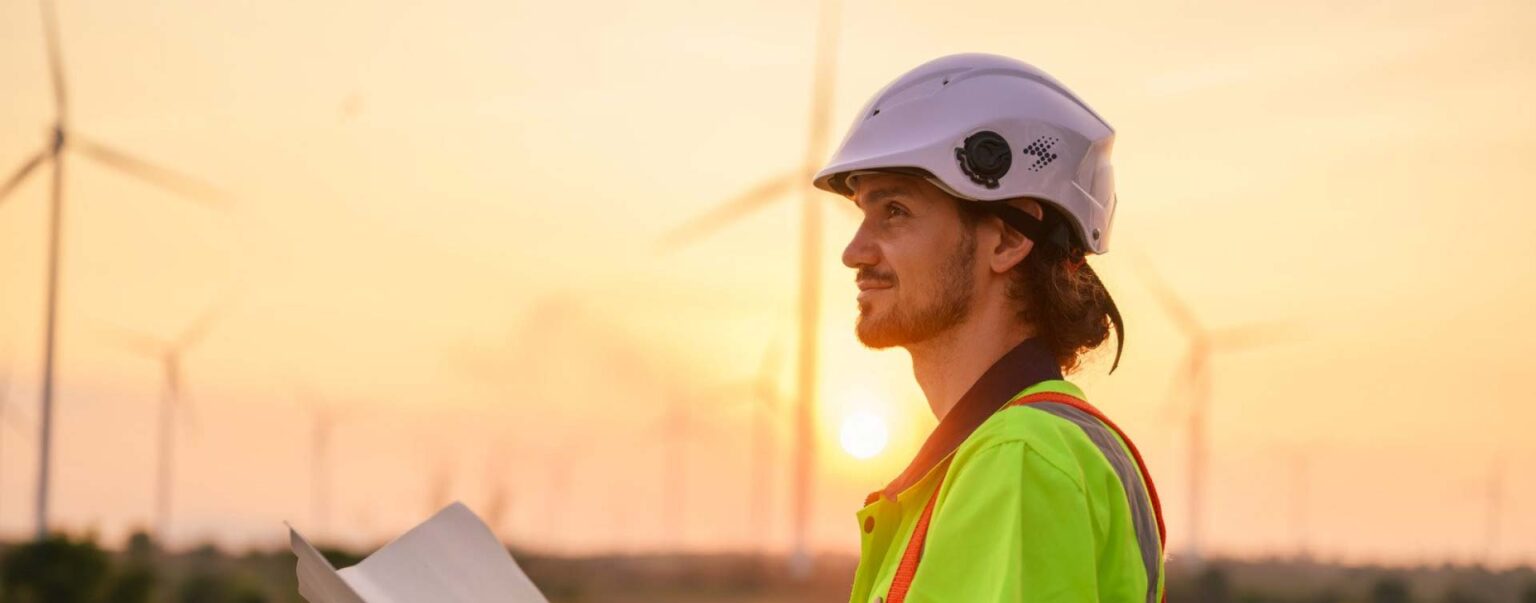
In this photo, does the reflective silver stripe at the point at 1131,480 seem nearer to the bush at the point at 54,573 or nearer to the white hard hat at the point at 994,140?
the white hard hat at the point at 994,140

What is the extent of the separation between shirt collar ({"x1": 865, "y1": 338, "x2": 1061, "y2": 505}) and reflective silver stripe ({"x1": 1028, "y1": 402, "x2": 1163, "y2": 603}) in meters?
0.41

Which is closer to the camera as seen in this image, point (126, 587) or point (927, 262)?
point (927, 262)

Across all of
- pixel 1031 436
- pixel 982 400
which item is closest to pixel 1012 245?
pixel 982 400

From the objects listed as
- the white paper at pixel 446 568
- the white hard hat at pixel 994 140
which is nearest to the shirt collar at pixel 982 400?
the white hard hat at pixel 994 140

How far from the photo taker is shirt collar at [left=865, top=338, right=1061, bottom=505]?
5930 millimetres

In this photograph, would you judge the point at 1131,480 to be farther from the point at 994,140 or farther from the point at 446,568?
the point at 446,568

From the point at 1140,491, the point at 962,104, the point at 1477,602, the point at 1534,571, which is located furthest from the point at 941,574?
the point at 1534,571

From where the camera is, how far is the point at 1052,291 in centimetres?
625

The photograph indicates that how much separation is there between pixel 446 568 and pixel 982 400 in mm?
1924

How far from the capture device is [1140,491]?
546 cm

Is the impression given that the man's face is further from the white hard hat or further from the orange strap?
the orange strap

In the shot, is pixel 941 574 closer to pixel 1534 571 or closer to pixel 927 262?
pixel 927 262

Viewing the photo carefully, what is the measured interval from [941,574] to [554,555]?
244 ft

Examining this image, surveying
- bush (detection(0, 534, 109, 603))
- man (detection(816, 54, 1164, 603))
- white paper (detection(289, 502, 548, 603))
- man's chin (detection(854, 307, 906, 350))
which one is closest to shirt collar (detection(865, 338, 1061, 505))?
man (detection(816, 54, 1164, 603))
